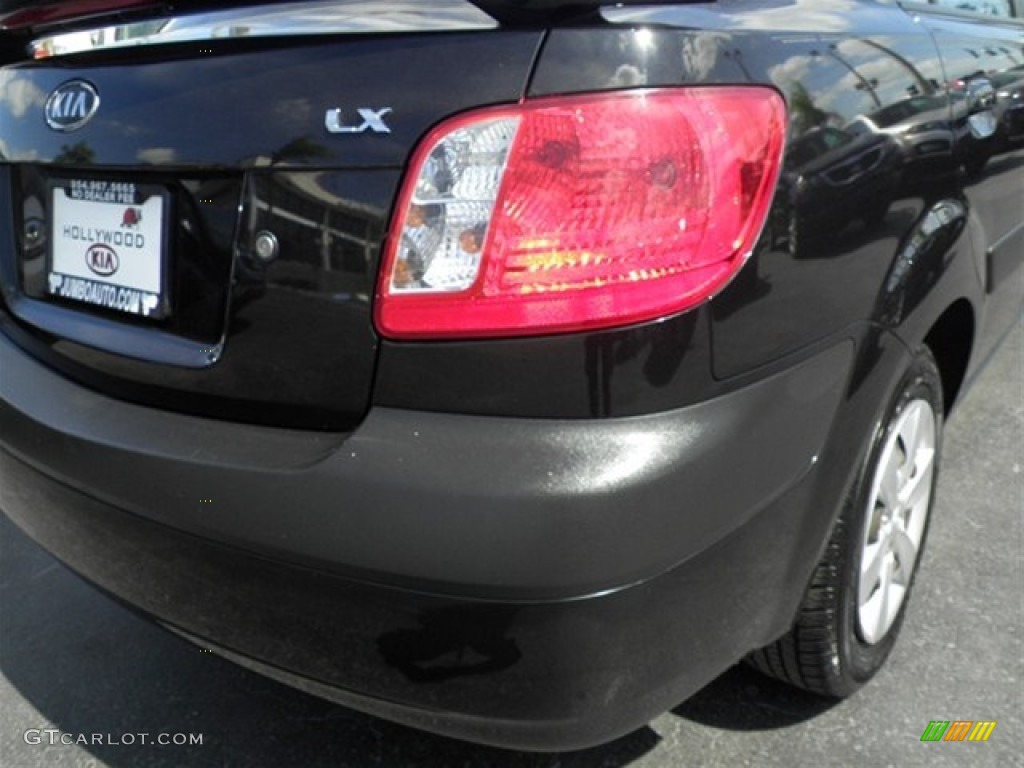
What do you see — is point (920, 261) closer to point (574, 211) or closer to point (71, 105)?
point (574, 211)

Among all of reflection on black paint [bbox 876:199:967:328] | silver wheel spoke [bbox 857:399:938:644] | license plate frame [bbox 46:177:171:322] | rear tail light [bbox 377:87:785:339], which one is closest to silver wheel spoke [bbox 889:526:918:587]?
silver wheel spoke [bbox 857:399:938:644]

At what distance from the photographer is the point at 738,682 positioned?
7.25ft

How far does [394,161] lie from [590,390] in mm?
406

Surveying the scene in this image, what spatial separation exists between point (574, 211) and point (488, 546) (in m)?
0.45

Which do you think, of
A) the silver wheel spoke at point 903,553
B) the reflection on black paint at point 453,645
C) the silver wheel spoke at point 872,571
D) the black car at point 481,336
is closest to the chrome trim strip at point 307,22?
the black car at point 481,336

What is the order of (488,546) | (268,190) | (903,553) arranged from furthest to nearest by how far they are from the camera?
1. (903,553)
2. (268,190)
3. (488,546)

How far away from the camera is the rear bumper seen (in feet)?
4.32

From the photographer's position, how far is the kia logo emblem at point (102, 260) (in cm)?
174

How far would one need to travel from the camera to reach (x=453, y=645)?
1.37m

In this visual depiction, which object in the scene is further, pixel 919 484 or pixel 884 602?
pixel 919 484

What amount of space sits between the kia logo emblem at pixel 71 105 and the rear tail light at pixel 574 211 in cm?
68

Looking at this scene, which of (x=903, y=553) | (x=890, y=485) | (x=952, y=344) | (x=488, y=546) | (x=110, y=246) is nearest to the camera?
(x=488, y=546)

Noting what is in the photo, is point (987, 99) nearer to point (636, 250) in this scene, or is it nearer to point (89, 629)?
point (636, 250)

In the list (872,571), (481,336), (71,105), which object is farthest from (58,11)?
(872,571)
